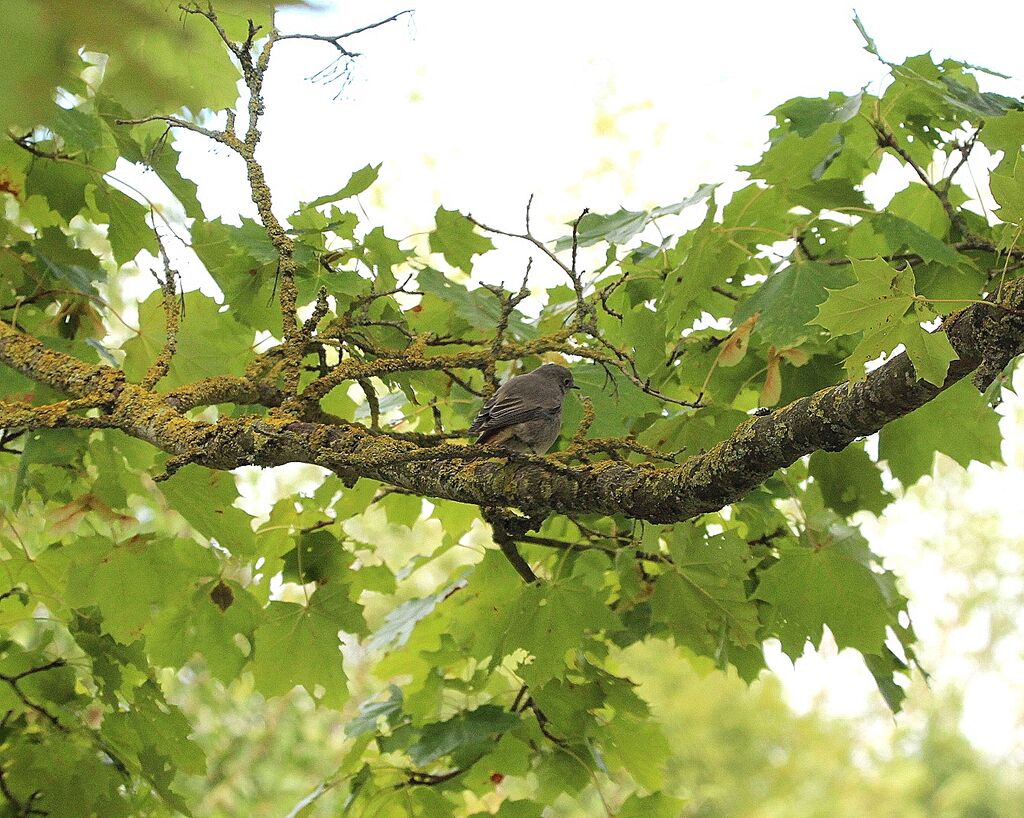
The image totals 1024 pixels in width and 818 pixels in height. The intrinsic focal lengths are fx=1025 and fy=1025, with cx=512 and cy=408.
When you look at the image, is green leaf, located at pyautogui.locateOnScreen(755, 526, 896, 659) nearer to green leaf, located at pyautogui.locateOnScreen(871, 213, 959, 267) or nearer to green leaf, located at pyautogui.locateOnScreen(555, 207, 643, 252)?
green leaf, located at pyautogui.locateOnScreen(871, 213, 959, 267)

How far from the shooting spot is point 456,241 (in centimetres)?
258

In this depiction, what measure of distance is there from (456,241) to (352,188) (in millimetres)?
450

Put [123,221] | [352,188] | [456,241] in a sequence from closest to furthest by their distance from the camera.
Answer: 1. [352,188]
2. [123,221]
3. [456,241]

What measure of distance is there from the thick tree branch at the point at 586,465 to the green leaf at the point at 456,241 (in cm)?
87

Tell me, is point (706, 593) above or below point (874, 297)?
below

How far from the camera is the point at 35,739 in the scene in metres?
2.30

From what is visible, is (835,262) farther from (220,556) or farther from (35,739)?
(35,739)

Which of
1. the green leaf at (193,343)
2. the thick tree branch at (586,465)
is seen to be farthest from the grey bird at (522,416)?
the green leaf at (193,343)

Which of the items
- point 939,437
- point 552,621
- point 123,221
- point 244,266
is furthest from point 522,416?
point 123,221

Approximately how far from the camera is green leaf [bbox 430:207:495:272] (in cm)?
257

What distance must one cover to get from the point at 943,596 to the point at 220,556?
15403 mm

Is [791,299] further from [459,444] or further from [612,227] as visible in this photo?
[459,444]

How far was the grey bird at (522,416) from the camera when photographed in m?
1.87

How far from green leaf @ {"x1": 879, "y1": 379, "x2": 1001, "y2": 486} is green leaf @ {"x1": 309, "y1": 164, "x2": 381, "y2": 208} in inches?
51.6
